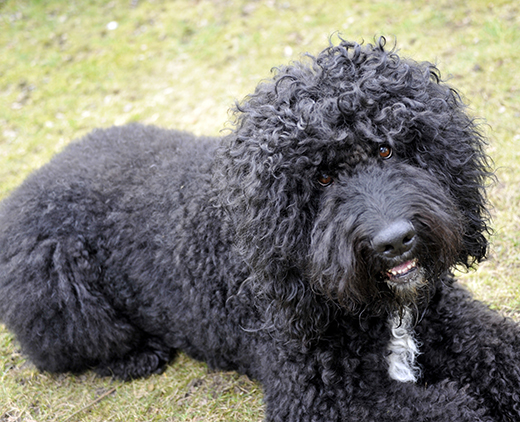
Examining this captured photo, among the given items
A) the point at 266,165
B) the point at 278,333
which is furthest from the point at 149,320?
the point at 266,165

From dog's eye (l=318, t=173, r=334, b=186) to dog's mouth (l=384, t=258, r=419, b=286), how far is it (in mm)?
490

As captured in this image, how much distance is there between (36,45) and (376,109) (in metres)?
→ 8.55

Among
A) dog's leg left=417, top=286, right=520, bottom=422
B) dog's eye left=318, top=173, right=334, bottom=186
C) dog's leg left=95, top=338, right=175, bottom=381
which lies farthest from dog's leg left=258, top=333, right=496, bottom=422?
dog's leg left=95, top=338, right=175, bottom=381

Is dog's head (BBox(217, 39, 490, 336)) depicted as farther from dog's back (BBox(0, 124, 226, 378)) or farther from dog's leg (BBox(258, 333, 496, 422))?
dog's back (BBox(0, 124, 226, 378))

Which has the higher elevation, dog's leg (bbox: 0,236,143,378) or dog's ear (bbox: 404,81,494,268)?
dog's ear (bbox: 404,81,494,268)

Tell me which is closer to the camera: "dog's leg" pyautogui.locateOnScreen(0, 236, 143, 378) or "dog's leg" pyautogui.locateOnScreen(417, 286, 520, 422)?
"dog's leg" pyautogui.locateOnScreen(417, 286, 520, 422)

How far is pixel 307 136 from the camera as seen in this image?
7.45ft

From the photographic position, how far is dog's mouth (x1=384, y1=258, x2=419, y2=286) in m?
2.26

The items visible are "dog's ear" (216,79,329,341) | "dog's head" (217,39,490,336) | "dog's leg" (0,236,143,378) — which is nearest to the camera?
"dog's head" (217,39,490,336)

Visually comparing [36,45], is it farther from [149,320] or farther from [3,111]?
[149,320]

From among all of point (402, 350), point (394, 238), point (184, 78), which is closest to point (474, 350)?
point (402, 350)

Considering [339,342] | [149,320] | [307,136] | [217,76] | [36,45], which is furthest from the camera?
[36,45]

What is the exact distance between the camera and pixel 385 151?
2336 mm

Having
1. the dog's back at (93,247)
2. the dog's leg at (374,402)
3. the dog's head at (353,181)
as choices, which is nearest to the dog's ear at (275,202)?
the dog's head at (353,181)
